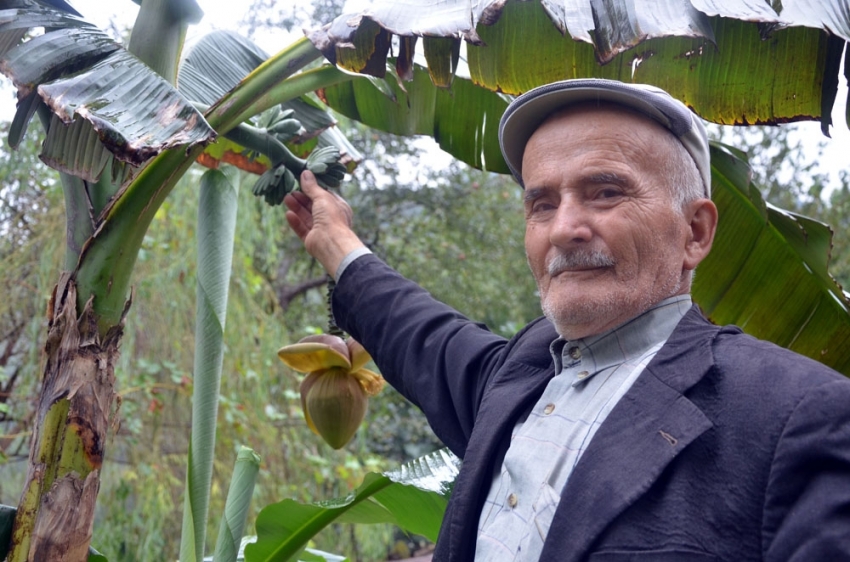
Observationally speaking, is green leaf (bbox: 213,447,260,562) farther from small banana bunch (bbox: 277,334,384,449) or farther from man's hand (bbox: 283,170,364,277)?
man's hand (bbox: 283,170,364,277)

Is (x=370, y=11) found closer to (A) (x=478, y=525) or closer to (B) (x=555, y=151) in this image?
(B) (x=555, y=151)

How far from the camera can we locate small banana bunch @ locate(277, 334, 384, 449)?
5.56 ft

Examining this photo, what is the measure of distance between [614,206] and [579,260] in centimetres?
9

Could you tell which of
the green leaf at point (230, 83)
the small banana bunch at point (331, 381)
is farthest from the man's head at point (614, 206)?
the green leaf at point (230, 83)

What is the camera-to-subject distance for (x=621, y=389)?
1095 millimetres

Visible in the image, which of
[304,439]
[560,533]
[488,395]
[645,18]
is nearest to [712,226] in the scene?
[645,18]

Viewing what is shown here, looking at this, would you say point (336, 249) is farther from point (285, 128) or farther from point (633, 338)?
point (633, 338)

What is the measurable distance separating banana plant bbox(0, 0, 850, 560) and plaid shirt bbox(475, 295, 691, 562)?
39cm

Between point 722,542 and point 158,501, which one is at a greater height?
point 722,542

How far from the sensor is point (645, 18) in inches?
45.3

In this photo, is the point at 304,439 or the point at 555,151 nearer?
the point at 555,151

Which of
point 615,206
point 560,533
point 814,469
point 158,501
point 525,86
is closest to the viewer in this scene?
point 814,469

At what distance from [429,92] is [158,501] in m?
2.40

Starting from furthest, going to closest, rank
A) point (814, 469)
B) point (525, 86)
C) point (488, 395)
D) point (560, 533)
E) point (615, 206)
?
point (525, 86) → point (488, 395) → point (615, 206) → point (560, 533) → point (814, 469)
